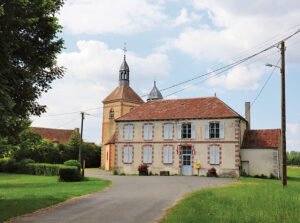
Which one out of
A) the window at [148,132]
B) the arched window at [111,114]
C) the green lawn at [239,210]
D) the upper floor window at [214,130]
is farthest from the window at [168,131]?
the arched window at [111,114]

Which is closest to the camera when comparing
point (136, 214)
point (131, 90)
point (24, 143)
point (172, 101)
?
point (136, 214)

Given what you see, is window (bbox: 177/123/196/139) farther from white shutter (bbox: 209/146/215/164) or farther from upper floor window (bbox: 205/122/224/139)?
white shutter (bbox: 209/146/215/164)

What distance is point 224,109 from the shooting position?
3172 cm

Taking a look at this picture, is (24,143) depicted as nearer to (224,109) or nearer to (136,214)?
(224,109)

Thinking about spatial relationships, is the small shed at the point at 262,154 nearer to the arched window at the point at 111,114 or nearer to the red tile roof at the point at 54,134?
the arched window at the point at 111,114

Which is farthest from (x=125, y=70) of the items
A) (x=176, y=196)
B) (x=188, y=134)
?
(x=176, y=196)

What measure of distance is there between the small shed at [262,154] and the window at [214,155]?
2413mm

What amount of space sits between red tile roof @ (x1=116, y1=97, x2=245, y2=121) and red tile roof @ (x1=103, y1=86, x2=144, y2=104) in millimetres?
19483

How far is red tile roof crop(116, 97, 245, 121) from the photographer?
31688 millimetres

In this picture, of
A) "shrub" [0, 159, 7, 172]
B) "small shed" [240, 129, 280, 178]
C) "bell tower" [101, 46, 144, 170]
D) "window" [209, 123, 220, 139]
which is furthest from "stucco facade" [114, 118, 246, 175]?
"bell tower" [101, 46, 144, 170]

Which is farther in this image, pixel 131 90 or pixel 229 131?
pixel 131 90

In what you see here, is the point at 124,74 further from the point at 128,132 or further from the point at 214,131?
the point at 214,131

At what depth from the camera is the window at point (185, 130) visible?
105ft

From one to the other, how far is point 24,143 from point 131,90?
2292 centimetres
